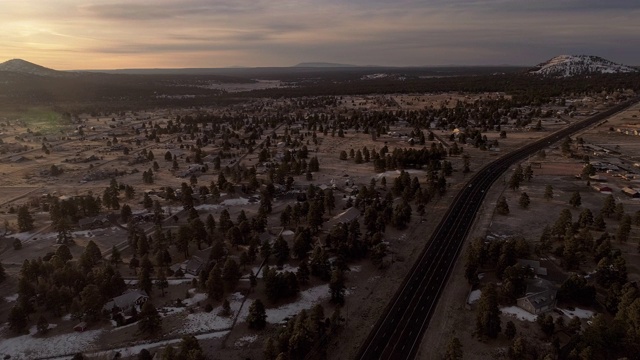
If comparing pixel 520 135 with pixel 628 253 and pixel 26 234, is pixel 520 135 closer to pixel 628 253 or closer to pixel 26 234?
pixel 628 253

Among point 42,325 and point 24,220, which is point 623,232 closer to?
point 42,325

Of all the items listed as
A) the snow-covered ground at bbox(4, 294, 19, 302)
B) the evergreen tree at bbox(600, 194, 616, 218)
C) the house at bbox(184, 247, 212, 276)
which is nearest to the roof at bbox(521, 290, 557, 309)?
the evergreen tree at bbox(600, 194, 616, 218)

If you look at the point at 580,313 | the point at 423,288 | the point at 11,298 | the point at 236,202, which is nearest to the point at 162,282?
the point at 11,298

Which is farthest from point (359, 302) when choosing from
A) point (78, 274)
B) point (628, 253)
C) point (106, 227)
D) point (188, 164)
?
point (188, 164)

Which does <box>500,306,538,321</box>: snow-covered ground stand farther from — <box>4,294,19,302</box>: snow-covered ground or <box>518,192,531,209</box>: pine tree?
<box>4,294,19,302</box>: snow-covered ground

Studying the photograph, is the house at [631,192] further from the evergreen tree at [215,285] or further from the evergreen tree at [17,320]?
the evergreen tree at [17,320]

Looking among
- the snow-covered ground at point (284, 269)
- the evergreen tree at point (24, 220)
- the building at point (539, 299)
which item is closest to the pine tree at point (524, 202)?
the building at point (539, 299)
